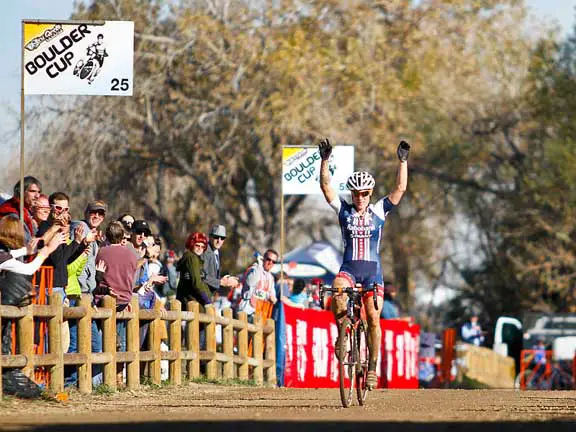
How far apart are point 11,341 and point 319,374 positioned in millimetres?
11929

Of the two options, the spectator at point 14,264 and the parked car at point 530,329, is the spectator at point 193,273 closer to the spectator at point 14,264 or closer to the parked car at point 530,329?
the spectator at point 14,264

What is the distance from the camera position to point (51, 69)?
17.3 m

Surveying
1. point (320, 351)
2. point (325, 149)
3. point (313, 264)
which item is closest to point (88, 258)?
point (325, 149)

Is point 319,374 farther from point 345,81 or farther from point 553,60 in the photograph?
point 553,60

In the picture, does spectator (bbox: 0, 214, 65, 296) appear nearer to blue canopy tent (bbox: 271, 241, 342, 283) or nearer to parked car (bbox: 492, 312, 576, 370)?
blue canopy tent (bbox: 271, 241, 342, 283)

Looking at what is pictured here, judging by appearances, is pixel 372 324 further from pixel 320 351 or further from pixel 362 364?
pixel 320 351

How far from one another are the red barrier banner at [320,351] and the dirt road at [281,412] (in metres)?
6.07

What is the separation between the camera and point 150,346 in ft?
62.5

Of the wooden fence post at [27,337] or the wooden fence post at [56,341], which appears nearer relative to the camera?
the wooden fence post at [27,337]

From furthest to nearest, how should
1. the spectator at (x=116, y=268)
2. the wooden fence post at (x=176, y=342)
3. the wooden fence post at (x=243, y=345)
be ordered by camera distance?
the wooden fence post at (x=243, y=345)
the wooden fence post at (x=176, y=342)
the spectator at (x=116, y=268)

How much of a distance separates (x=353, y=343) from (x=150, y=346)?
4358 mm

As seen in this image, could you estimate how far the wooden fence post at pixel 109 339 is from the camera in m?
17.3

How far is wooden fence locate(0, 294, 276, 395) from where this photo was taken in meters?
15.3

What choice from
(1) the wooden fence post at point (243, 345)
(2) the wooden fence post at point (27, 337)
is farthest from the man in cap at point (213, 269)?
(2) the wooden fence post at point (27, 337)
